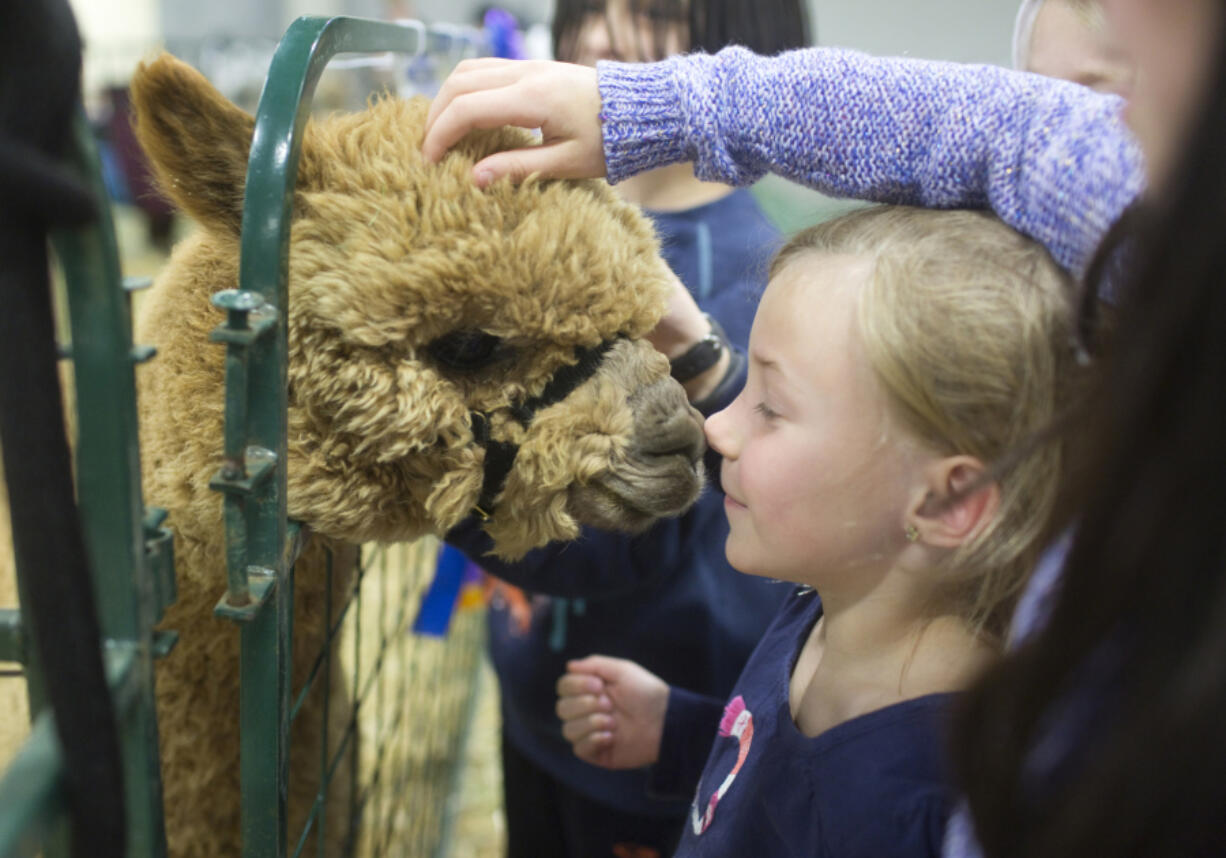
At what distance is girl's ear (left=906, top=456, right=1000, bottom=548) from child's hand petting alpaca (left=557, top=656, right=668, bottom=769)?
640mm

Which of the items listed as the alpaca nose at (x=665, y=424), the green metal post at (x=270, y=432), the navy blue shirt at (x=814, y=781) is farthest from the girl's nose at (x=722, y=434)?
the green metal post at (x=270, y=432)

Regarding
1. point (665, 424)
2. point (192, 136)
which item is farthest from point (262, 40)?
point (665, 424)

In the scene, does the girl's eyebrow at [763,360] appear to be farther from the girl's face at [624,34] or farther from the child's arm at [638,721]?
the girl's face at [624,34]

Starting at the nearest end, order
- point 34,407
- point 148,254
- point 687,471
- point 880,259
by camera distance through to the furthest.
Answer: point 34,407
point 880,259
point 687,471
point 148,254

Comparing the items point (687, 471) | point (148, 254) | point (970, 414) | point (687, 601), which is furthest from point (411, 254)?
point (148, 254)

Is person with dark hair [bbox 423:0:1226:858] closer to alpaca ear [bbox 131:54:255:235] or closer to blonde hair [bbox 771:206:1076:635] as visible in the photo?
blonde hair [bbox 771:206:1076:635]

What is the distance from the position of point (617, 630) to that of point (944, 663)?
74 centimetres

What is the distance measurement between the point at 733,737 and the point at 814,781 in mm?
177

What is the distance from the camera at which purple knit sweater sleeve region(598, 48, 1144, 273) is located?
2.06 feet

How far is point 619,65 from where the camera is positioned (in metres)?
0.81

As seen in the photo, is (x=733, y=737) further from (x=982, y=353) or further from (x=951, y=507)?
(x=982, y=353)

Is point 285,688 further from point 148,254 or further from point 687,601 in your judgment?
point 148,254

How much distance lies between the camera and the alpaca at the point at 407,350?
0.78 metres

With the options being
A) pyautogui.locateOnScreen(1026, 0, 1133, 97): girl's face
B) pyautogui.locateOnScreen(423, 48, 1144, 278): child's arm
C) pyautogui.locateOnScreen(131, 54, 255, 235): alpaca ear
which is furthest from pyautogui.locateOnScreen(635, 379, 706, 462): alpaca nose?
pyautogui.locateOnScreen(1026, 0, 1133, 97): girl's face
